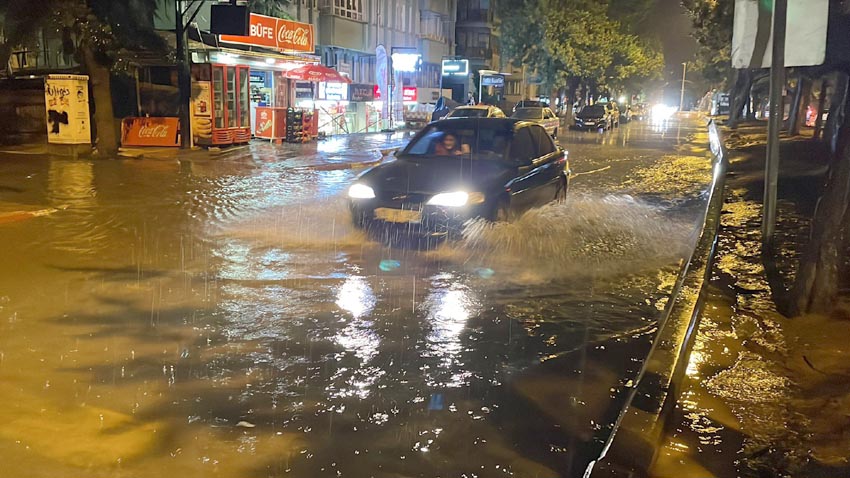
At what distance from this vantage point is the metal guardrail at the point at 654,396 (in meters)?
3.60

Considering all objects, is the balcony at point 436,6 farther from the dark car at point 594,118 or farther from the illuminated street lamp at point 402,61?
the dark car at point 594,118

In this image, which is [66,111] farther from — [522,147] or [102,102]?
[522,147]

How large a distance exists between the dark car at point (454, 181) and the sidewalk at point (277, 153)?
29.4 ft

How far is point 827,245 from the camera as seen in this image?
5668 mm

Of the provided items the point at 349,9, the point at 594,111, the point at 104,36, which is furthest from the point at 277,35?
the point at 594,111

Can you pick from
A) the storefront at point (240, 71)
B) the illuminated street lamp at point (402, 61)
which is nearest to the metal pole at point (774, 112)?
the storefront at point (240, 71)

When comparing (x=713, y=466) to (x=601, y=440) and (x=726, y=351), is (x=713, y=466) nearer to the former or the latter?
(x=601, y=440)

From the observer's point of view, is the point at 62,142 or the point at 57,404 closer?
the point at 57,404

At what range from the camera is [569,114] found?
4988 cm

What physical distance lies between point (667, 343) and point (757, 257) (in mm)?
3994

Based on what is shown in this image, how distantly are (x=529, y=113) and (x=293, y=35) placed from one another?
41.3ft

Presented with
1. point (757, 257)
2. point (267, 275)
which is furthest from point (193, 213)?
point (757, 257)

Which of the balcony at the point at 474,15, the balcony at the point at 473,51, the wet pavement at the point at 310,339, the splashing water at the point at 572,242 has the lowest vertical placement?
the wet pavement at the point at 310,339

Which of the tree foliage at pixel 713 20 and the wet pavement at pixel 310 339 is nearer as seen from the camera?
the wet pavement at pixel 310 339
